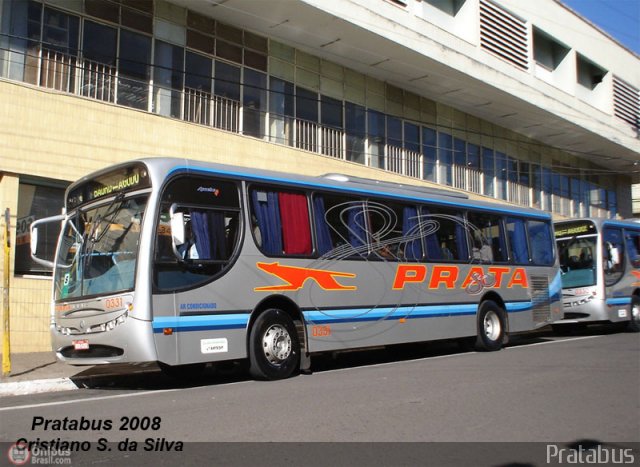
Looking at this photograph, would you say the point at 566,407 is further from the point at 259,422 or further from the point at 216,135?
the point at 216,135

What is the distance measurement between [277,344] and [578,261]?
1097 centimetres

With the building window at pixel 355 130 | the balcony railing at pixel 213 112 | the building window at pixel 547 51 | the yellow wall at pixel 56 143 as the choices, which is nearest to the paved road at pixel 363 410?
the yellow wall at pixel 56 143

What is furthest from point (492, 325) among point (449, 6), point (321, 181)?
point (449, 6)

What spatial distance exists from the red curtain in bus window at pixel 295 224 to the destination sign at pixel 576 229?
33.6 ft

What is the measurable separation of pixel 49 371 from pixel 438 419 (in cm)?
687

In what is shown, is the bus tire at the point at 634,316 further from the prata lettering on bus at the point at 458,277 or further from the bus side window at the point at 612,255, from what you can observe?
the prata lettering on bus at the point at 458,277

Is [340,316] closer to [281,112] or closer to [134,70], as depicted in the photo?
[134,70]

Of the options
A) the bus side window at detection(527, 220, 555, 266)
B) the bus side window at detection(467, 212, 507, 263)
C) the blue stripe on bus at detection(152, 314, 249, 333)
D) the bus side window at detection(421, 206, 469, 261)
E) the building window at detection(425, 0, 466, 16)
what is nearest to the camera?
the blue stripe on bus at detection(152, 314, 249, 333)

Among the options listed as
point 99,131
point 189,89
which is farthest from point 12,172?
point 189,89

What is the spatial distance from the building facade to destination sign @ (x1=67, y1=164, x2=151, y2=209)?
5.84 feet

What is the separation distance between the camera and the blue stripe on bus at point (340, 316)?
798 centimetres

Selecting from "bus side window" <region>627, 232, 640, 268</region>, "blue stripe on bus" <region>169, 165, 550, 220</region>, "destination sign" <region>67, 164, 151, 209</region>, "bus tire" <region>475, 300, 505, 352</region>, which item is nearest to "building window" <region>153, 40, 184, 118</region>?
"destination sign" <region>67, 164, 151, 209</region>

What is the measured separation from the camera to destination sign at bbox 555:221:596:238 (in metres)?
17.0

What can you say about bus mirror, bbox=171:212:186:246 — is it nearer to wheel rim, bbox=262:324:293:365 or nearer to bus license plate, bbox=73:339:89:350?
bus license plate, bbox=73:339:89:350
